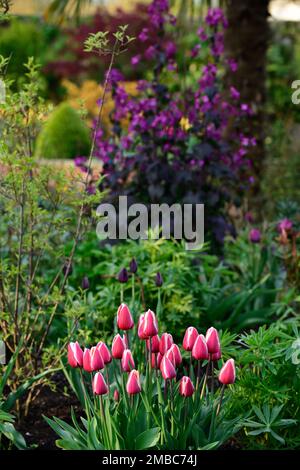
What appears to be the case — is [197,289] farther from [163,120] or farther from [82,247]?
[163,120]

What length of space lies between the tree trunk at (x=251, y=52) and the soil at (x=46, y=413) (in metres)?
3.62

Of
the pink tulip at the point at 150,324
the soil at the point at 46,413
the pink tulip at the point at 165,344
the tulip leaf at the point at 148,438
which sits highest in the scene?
the pink tulip at the point at 150,324

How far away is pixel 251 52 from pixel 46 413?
14.5 feet

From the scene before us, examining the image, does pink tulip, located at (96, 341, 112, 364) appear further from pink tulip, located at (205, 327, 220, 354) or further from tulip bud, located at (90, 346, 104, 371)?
pink tulip, located at (205, 327, 220, 354)

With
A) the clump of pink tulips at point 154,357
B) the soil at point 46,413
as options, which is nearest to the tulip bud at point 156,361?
the clump of pink tulips at point 154,357

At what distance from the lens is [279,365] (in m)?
2.68

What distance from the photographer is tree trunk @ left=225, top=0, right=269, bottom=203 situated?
655cm

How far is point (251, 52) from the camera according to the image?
6.63 m

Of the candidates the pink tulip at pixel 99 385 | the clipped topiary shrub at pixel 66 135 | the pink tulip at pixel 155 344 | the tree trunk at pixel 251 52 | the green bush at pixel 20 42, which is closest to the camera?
the pink tulip at pixel 99 385

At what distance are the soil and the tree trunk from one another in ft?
11.9

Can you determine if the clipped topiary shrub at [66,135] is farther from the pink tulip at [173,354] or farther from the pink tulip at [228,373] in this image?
the pink tulip at [228,373]

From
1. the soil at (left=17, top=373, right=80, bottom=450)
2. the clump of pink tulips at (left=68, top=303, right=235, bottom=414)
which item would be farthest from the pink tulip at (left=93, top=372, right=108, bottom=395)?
the soil at (left=17, top=373, right=80, bottom=450)

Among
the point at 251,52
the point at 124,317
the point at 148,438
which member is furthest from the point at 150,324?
the point at 251,52

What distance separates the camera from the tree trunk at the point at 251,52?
21.5 feet
